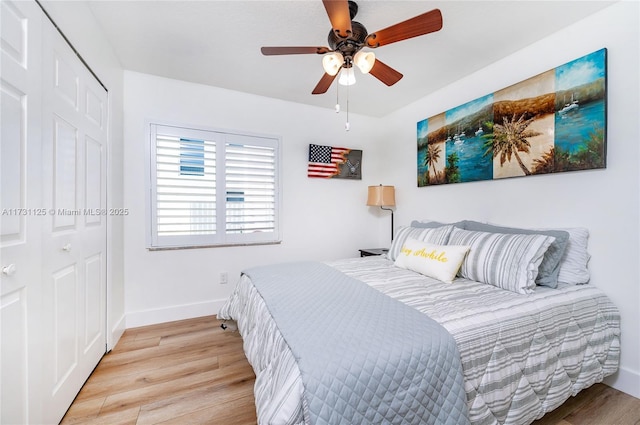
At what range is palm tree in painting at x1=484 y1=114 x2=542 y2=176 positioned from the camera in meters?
2.15

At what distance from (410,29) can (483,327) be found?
1634 mm

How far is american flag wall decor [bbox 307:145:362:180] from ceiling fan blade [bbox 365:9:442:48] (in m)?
1.83

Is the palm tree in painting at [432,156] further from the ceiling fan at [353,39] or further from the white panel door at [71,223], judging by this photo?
the white panel door at [71,223]

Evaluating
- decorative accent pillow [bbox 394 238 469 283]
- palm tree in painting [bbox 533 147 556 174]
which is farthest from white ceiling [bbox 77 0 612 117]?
decorative accent pillow [bbox 394 238 469 283]

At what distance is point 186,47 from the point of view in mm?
2188

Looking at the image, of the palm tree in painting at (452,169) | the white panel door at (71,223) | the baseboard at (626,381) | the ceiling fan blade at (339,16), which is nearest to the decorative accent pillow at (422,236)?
the palm tree in painting at (452,169)

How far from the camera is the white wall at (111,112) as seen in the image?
1.60 meters

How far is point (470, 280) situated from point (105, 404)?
8.48ft

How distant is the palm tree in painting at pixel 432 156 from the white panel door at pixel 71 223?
3149mm

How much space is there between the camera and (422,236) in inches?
97.1

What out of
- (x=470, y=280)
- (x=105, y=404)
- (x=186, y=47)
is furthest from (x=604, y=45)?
(x=105, y=404)

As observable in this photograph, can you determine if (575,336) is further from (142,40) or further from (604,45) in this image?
(142,40)

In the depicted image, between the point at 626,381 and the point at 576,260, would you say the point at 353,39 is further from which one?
the point at 626,381

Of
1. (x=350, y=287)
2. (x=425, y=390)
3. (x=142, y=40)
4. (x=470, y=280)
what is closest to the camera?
(x=425, y=390)
